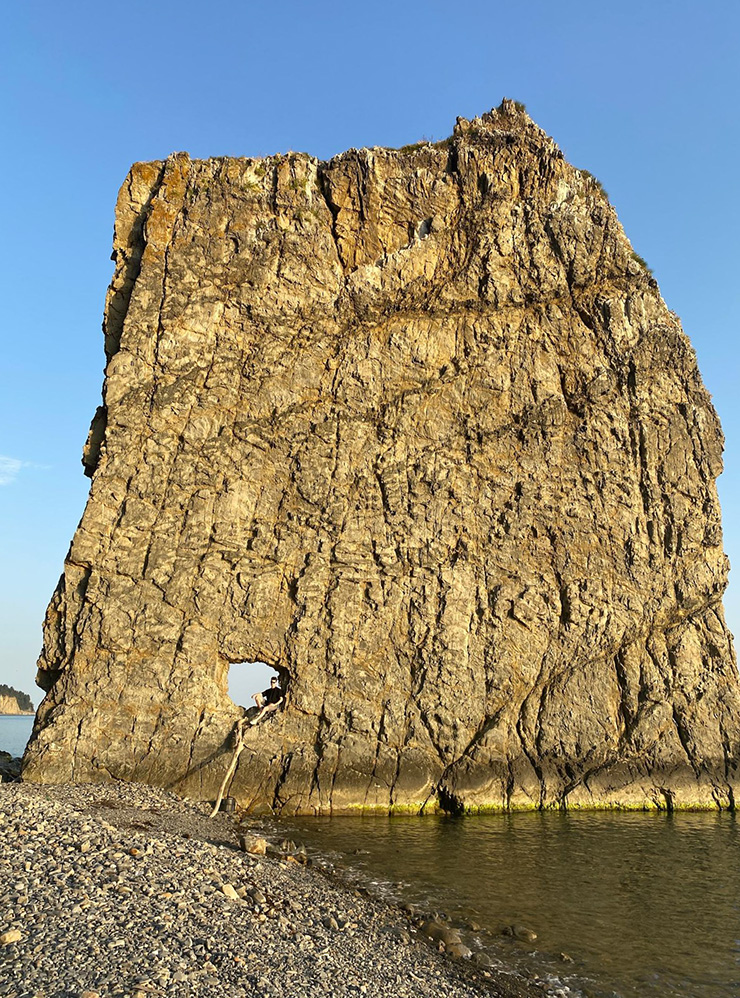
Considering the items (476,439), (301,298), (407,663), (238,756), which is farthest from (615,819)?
(301,298)

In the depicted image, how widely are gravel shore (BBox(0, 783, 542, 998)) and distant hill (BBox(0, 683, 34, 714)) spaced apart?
183459 millimetres

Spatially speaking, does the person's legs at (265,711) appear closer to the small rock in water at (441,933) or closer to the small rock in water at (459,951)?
the small rock in water at (441,933)

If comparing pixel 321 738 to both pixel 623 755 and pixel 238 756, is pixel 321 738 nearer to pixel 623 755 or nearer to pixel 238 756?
pixel 238 756

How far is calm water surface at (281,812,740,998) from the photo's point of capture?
1170 centimetres

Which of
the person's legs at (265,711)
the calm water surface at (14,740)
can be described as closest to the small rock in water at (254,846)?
the person's legs at (265,711)

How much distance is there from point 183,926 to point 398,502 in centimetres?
2072

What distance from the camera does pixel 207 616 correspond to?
2664 centimetres

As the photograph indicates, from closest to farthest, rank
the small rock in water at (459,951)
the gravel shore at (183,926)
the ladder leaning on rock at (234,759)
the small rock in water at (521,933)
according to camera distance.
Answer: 1. the gravel shore at (183,926)
2. the small rock in water at (459,951)
3. the small rock in water at (521,933)
4. the ladder leaning on rock at (234,759)

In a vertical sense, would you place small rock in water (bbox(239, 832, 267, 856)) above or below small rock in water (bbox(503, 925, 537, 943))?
above

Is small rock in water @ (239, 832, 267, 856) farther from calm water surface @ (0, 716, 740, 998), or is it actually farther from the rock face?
the rock face

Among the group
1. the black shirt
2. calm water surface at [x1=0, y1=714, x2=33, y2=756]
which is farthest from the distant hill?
the black shirt

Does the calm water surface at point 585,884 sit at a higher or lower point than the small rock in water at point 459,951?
higher

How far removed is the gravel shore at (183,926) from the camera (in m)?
8.16

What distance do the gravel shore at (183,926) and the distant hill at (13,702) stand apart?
183 metres
